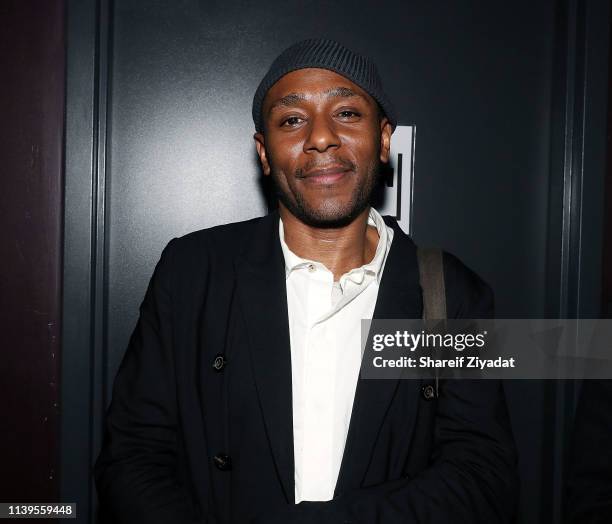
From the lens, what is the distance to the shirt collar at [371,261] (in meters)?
1.48

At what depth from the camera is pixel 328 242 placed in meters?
1.52

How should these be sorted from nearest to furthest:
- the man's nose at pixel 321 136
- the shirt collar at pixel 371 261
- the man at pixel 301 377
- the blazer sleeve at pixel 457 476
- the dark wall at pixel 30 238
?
the blazer sleeve at pixel 457 476 → the man at pixel 301 377 → the man's nose at pixel 321 136 → the shirt collar at pixel 371 261 → the dark wall at pixel 30 238

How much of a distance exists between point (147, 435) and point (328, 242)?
2.18ft

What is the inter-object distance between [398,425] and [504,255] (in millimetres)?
1016

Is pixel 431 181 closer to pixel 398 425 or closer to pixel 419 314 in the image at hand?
pixel 419 314

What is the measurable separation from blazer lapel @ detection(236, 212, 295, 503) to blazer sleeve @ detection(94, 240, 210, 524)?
0.67 feet

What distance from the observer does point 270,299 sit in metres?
1.40

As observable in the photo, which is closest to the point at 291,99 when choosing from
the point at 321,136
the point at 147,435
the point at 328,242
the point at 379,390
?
the point at 321,136

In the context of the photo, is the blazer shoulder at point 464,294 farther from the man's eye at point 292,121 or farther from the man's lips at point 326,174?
the man's eye at point 292,121

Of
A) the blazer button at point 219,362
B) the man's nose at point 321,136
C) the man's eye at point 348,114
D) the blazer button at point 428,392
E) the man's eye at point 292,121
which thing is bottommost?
the blazer button at point 428,392

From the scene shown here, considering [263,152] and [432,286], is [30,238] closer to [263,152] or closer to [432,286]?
[263,152]

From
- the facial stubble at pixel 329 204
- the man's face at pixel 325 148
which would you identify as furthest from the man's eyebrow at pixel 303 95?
the facial stubble at pixel 329 204

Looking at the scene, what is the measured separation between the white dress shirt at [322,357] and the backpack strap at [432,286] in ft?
0.38

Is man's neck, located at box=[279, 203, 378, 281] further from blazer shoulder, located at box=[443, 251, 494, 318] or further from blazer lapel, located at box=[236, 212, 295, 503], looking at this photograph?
blazer shoulder, located at box=[443, 251, 494, 318]
